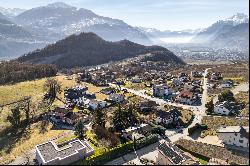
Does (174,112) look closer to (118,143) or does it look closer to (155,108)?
(155,108)

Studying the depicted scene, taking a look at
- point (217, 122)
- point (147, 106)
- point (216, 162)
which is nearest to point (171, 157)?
point (216, 162)

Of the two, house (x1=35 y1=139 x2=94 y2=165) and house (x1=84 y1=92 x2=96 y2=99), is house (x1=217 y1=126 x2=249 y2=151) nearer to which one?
house (x1=35 y1=139 x2=94 y2=165)

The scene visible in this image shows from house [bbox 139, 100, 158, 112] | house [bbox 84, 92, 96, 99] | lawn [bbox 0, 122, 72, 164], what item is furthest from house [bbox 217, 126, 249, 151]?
house [bbox 84, 92, 96, 99]

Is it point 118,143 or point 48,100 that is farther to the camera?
point 48,100

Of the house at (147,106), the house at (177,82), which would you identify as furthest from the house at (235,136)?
the house at (177,82)

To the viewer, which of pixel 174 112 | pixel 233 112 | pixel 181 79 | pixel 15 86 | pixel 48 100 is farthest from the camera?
pixel 181 79

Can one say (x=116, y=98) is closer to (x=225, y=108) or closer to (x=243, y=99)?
(x=225, y=108)

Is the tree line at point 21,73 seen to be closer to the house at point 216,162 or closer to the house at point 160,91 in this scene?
the house at point 160,91

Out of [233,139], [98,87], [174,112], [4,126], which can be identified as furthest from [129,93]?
[233,139]
